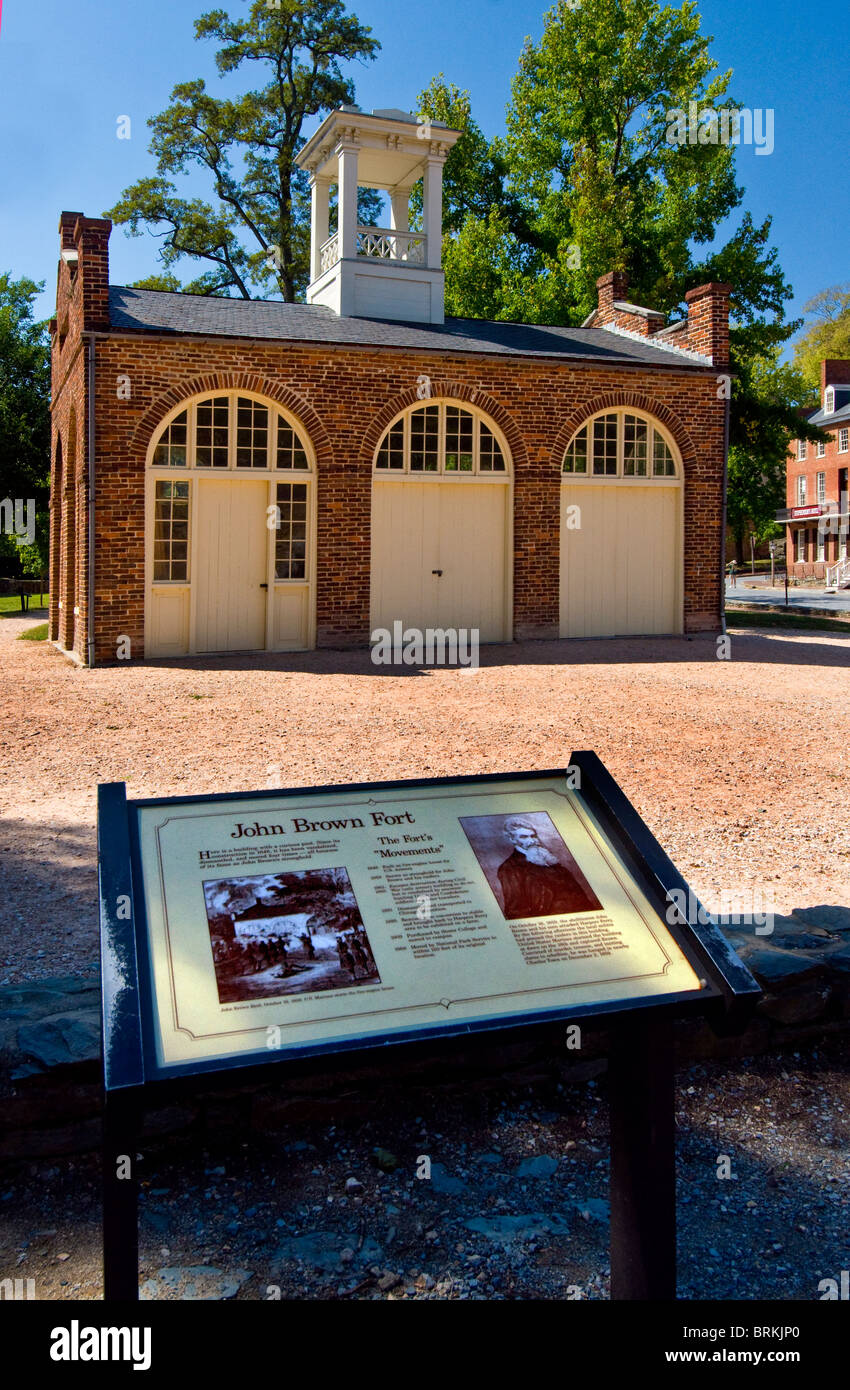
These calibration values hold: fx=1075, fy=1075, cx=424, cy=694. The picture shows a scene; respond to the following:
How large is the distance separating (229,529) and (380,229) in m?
6.66

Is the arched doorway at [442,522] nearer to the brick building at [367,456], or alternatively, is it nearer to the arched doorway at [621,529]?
the brick building at [367,456]

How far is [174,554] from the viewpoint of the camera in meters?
15.1

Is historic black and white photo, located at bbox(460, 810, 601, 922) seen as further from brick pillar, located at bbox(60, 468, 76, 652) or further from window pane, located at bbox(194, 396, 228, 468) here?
brick pillar, located at bbox(60, 468, 76, 652)

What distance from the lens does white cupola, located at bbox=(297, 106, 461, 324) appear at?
17797mm

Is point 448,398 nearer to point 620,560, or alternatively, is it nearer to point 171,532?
point 620,560

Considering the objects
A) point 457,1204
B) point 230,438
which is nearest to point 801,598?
point 230,438

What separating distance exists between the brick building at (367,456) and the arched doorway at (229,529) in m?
0.03

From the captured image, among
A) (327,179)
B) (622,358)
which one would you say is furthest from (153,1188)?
(327,179)

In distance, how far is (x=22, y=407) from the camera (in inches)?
1396

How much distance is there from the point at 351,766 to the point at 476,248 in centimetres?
2487

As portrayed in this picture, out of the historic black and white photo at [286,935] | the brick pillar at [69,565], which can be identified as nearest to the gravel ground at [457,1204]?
the historic black and white photo at [286,935]

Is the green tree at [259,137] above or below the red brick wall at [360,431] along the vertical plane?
→ above

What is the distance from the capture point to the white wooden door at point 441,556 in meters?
→ 16.3
